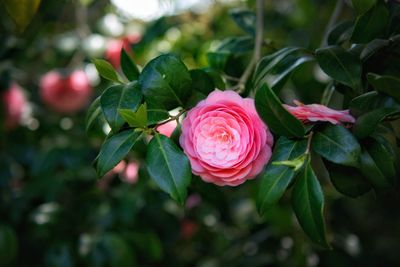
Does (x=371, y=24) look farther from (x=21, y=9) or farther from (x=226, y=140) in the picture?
(x=21, y=9)

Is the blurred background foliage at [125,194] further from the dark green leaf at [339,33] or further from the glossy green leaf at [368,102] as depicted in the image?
the glossy green leaf at [368,102]

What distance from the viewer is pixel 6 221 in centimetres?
165

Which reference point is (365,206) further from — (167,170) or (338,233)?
(167,170)

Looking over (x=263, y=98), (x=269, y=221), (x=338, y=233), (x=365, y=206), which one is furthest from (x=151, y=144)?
(x=365, y=206)

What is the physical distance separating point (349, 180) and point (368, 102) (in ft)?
0.35

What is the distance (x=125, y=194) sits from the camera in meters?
1.55

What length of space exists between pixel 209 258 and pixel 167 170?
1143 millimetres

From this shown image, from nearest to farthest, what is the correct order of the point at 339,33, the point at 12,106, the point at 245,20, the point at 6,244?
the point at 339,33 < the point at 245,20 < the point at 6,244 < the point at 12,106

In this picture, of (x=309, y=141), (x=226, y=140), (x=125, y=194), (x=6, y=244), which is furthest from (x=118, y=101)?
(x=6, y=244)

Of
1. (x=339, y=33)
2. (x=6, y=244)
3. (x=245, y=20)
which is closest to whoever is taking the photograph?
(x=339, y=33)

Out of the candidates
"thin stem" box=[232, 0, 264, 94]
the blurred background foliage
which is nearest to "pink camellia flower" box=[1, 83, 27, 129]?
the blurred background foliage

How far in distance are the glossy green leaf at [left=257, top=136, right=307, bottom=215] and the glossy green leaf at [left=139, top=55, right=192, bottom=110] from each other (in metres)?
0.17

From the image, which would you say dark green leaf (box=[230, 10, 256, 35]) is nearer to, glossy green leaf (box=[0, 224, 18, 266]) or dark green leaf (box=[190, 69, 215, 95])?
dark green leaf (box=[190, 69, 215, 95])

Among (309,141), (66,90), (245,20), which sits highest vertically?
(309,141)
